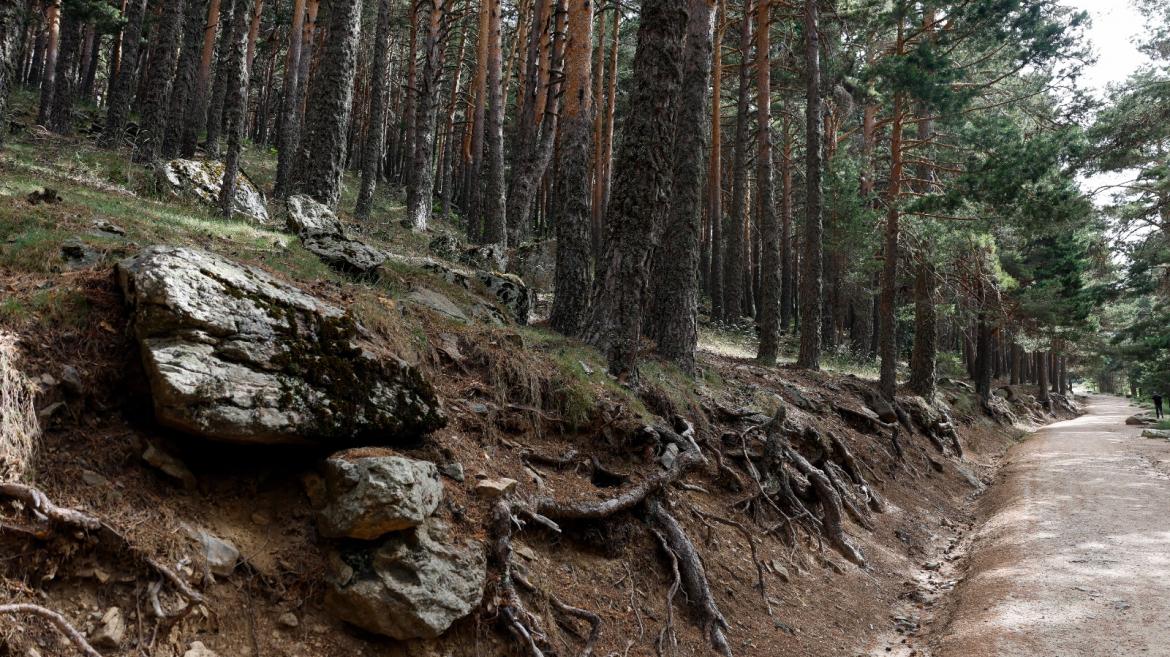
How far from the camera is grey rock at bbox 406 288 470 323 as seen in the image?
6.79 meters

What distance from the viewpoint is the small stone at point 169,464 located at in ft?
10.4

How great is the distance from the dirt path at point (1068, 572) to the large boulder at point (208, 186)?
10651 millimetres

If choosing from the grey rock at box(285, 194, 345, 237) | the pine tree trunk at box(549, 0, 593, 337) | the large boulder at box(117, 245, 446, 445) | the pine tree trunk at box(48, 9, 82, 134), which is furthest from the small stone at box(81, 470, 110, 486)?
the pine tree trunk at box(48, 9, 82, 134)

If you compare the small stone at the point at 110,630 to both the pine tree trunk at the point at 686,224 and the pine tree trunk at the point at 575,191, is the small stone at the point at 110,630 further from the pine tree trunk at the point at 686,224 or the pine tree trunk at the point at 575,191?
the pine tree trunk at the point at 686,224

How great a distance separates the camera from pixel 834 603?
6.28 metres

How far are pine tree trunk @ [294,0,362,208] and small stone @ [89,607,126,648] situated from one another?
9.89 metres

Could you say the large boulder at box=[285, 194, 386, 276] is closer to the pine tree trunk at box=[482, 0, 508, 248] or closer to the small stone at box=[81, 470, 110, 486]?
the small stone at box=[81, 470, 110, 486]

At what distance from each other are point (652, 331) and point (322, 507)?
22.9ft

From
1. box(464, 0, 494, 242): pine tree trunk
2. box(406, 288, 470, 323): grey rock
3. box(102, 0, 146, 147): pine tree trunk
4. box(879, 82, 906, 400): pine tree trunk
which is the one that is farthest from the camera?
box(464, 0, 494, 242): pine tree trunk

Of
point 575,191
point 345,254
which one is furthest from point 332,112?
point 575,191

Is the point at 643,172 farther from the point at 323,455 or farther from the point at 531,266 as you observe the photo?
the point at 531,266

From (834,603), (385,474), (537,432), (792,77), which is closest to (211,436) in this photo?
(385,474)

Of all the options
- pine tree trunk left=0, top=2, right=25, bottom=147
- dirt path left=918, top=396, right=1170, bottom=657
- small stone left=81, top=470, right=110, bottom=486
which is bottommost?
dirt path left=918, top=396, right=1170, bottom=657

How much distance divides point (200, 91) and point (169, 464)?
21.7 meters
